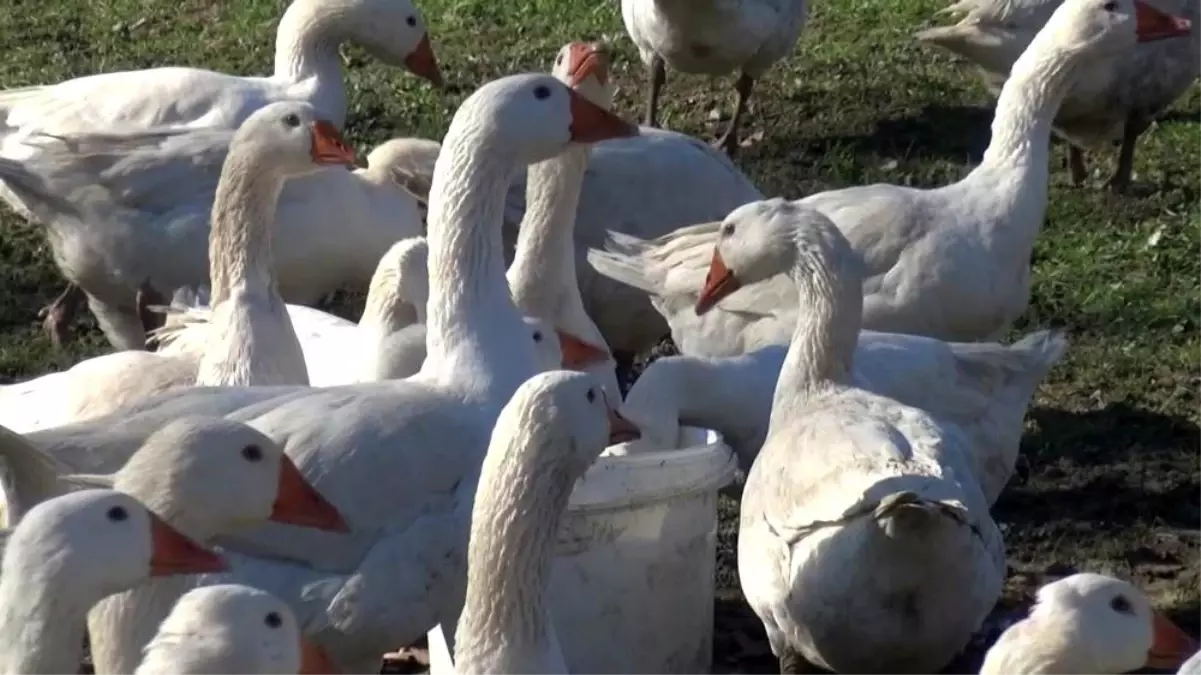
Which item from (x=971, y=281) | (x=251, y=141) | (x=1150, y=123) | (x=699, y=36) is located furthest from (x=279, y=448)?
(x=1150, y=123)

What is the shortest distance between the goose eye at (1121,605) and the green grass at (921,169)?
1513mm

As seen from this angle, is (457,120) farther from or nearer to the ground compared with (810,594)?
farther from the ground

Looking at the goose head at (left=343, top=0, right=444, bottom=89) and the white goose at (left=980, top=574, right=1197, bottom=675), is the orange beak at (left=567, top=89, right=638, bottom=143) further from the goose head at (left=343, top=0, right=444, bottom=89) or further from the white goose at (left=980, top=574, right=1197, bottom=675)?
the goose head at (left=343, top=0, right=444, bottom=89)

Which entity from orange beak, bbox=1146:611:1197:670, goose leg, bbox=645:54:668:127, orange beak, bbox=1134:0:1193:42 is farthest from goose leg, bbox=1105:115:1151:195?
orange beak, bbox=1146:611:1197:670

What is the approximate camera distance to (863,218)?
7.64 metres

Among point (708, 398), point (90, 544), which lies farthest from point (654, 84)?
point (90, 544)

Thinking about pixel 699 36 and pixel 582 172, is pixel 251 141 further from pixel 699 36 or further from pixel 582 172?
pixel 699 36

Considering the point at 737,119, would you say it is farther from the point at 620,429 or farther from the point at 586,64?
the point at 620,429

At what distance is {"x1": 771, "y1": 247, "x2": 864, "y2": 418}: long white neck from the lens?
656 centimetres

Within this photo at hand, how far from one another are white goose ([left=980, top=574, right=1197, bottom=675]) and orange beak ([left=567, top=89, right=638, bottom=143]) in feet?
6.14

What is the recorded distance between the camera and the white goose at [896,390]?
685cm

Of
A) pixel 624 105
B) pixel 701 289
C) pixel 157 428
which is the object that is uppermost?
pixel 157 428

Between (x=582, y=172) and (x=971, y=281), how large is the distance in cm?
138

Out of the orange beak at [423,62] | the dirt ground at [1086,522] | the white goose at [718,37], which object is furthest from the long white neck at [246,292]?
the white goose at [718,37]
